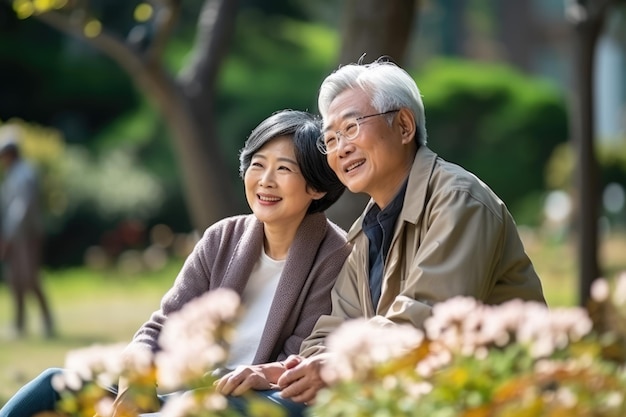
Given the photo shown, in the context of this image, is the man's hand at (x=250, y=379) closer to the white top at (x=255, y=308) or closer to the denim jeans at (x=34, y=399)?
the white top at (x=255, y=308)

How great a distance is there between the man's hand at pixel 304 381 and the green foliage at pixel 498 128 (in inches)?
585

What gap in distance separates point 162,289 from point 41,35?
19.8 ft

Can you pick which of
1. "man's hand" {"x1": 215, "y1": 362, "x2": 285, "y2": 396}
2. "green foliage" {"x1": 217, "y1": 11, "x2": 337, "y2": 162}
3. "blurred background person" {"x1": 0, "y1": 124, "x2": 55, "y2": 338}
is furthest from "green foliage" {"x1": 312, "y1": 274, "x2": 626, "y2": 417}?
"green foliage" {"x1": 217, "y1": 11, "x2": 337, "y2": 162}

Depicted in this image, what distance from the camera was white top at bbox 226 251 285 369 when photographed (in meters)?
4.12

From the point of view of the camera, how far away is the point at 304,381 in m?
3.60

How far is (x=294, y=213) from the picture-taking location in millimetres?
4168

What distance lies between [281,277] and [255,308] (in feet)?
0.48

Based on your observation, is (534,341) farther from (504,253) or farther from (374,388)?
(504,253)

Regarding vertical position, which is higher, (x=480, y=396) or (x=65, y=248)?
(x=480, y=396)

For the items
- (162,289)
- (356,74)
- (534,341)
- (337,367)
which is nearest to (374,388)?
(337,367)

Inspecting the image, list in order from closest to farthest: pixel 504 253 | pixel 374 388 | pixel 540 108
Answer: pixel 374 388 < pixel 504 253 < pixel 540 108

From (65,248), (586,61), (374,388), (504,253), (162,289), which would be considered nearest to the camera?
(374,388)

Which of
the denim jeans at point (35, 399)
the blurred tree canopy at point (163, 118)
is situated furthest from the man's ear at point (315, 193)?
the blurred tree canopy at point (163, 118)

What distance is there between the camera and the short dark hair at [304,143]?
4.13 metres
